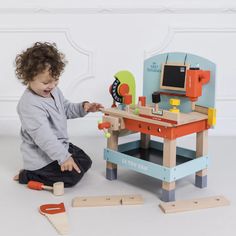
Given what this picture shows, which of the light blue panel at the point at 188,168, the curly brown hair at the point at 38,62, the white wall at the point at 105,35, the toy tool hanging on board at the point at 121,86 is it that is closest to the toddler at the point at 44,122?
the curly brown hair at the point at 38,62

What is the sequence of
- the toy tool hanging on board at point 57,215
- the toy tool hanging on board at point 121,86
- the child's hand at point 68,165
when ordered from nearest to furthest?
the toy tool hanging on board at point 57,215
the child's hand at point 68,165
the toy tool hanging on board at point 121,86

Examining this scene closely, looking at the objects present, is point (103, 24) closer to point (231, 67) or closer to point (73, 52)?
point (73, 52)

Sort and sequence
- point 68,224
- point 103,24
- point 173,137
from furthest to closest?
1. point 103,24
2. point 173,137
3. point 68,224

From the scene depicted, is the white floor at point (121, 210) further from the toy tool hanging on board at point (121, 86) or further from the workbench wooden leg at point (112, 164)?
the toy tool hanging on board at point (121, 86)

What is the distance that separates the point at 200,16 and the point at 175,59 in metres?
0.83

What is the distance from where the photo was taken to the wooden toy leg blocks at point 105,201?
1430 millimetres

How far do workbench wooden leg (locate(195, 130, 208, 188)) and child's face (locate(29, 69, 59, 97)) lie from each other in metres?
0.54

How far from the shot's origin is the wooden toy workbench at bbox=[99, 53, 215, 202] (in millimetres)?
1429

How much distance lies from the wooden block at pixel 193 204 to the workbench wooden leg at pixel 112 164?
0.30 m

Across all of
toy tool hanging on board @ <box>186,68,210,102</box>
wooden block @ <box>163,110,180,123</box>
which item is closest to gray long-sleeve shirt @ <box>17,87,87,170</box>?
wooden block @ <box>163,110,180,123</box>

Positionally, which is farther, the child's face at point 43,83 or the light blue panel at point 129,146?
the light blue panel at point 129,146

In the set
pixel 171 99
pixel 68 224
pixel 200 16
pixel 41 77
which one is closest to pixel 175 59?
pixel 171 99

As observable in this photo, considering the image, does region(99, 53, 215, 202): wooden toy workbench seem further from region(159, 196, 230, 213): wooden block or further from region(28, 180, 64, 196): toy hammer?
region(28, 180, 64, 196): toy hammer

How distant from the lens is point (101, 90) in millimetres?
2352
